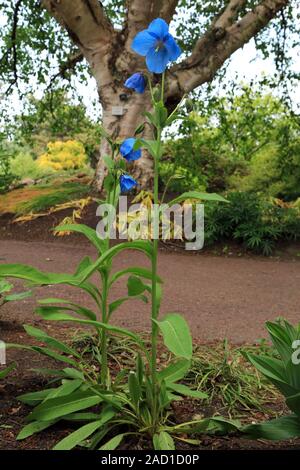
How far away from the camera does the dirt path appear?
424 centimetres

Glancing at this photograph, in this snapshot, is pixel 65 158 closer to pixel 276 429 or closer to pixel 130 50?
pixel 130 50

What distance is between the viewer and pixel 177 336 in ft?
6.23

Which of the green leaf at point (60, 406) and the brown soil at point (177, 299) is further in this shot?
the brown soil at point (177, 299)

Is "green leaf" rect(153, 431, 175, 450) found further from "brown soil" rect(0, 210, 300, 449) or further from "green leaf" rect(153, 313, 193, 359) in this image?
"green leaf" rect(153, 313, 193, 359)

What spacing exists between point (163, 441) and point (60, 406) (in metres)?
0.40

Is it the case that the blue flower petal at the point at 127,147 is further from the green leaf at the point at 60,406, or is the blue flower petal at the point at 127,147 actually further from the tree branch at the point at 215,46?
the tree branch at the point at 215,46

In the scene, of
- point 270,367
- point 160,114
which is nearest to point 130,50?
point 160,114

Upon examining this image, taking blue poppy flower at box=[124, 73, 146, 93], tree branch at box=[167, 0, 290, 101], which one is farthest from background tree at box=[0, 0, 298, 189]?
blue poppy flower at box=[124, 73, 146, 93]

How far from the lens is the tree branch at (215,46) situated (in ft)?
30.2

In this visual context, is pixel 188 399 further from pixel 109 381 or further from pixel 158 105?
pixel 158 105

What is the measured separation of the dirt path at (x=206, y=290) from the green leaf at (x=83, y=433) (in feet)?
5.00

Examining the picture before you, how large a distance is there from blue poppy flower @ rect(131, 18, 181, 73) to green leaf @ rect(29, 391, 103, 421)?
48.8 inches

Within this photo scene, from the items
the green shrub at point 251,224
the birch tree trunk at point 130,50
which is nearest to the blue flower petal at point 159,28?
the green shrub at point 251,224
